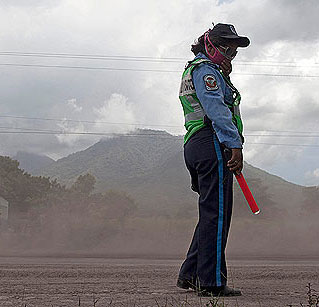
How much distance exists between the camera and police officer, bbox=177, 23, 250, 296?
15.4ft

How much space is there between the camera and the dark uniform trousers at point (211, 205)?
4.68m

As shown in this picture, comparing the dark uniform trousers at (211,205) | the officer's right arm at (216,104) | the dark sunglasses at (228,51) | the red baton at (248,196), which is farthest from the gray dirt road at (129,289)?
the dark sunglasses at (228,51)

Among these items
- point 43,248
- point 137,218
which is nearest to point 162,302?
point 43,248

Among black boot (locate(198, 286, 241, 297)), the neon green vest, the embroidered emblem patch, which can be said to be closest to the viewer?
black boot (locate(198, 286, 241, 297))

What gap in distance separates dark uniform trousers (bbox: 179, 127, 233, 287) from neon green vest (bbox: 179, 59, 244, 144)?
11cm

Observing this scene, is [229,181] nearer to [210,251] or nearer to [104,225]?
[210,251]

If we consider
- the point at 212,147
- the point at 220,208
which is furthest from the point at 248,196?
the point at 212,147

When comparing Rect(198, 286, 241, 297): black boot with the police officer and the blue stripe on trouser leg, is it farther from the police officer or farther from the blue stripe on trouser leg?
the blue stripe on trouser leg

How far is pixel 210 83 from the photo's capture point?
4812 mm

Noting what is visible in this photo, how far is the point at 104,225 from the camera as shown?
110 feet

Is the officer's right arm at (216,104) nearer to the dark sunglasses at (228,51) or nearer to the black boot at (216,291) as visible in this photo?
the dark sunglasses at (228,51)

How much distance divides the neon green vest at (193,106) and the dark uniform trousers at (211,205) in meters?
0.11

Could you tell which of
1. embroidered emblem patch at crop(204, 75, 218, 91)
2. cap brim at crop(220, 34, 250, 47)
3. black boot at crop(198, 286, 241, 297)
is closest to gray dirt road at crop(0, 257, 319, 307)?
black boot at crop(198, 286, 241, 297)

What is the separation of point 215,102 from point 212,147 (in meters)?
0.38
